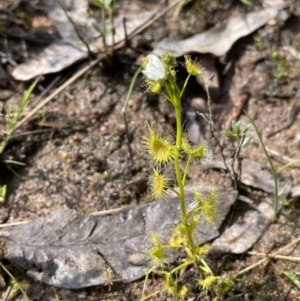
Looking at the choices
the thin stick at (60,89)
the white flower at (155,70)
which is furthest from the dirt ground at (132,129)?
the white flower at (155,70)

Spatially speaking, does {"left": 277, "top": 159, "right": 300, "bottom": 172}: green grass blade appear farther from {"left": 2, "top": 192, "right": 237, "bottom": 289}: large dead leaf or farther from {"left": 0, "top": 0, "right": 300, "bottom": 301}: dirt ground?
{"left": 2, "top": 192, "right": 237, "bottom": 289}: large dead leaf

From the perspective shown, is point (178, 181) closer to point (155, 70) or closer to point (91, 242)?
point (155, 70)

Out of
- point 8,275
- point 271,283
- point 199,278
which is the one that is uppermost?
point 8,275

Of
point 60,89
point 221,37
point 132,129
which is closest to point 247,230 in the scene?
point 132,129

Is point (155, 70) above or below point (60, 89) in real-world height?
above

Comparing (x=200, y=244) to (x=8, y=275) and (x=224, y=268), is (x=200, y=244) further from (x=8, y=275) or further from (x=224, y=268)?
(x=8, y=275)

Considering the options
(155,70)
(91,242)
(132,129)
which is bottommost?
(91,242)

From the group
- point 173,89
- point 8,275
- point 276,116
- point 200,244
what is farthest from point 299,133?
point 8,275
